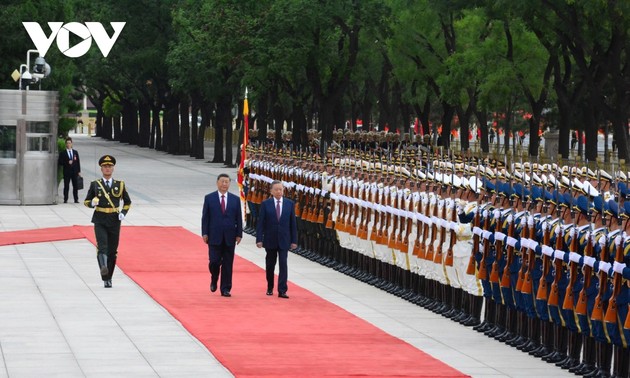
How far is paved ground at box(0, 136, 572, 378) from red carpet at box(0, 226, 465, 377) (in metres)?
0.27

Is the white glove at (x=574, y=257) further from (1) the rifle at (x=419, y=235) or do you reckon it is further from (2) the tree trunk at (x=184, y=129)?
(2) the tree trunk at (x=184, y=129)

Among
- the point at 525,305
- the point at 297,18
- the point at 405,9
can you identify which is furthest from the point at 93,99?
the point at 525,305

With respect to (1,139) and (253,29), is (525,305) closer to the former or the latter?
(1,139)

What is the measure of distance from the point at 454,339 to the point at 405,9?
44.7 m

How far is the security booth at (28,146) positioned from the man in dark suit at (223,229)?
18.5 meters

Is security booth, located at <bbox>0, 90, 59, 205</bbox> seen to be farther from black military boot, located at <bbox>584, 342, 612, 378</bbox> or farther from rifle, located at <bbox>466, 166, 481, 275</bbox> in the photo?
black military boot, located at <bbox>584, 342, 612, 378</bbox>

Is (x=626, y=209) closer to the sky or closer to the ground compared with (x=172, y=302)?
closer to the sky

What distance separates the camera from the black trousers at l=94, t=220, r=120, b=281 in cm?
2128

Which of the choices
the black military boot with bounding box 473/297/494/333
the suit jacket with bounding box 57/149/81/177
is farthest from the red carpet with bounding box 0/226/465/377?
the suit jacket with bounding box 57/149/81/177

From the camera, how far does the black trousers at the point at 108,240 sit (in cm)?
2128

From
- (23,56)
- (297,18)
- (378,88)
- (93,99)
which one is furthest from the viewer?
(93,99)

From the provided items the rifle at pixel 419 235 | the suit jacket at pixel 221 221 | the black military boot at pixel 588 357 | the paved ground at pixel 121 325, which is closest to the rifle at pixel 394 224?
the paved ground at pixel 121 325

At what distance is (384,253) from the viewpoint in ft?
71.8

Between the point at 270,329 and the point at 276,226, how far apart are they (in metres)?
3.36
